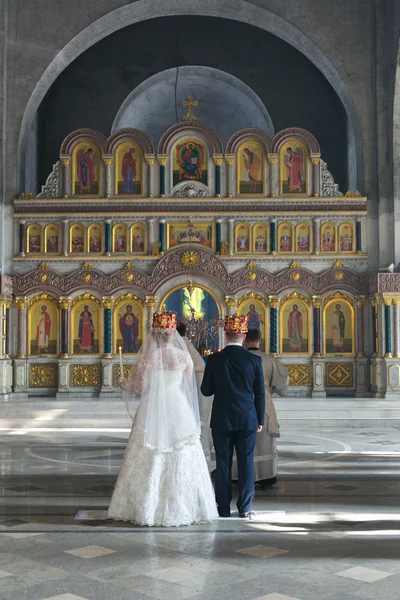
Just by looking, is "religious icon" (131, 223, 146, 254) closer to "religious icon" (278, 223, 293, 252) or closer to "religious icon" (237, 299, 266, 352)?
"religious icon" (237, 299, 266, 352)

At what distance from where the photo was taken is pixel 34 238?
20.1m

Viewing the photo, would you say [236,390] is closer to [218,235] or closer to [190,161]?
[218,235]

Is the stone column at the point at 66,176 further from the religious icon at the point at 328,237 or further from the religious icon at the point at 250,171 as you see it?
the religious icon at the point at 328,237

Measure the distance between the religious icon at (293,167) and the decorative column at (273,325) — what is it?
2635 mm

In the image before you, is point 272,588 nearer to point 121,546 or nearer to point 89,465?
point 121,546

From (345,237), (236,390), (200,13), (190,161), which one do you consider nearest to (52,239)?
(190,161)

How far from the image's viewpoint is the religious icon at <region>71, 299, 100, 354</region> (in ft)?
65.1

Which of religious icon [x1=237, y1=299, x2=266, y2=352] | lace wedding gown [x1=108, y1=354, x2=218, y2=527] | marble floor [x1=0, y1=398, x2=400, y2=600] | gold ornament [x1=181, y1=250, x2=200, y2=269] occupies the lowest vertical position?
marble floor [x1=0, y1=398, x2=400, y2=600]

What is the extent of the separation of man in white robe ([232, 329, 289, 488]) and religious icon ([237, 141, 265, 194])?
1149 cm

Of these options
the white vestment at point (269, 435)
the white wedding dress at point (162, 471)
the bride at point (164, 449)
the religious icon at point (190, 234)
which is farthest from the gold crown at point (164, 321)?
the religious icon at point (190, 234)

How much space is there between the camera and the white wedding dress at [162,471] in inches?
257

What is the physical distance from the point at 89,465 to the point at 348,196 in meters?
11.5

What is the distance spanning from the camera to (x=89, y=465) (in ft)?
34.2


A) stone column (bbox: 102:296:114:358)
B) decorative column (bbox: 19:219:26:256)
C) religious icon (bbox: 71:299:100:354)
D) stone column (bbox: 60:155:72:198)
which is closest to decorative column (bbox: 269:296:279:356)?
stone column (bbox: 102:296:114:358)
